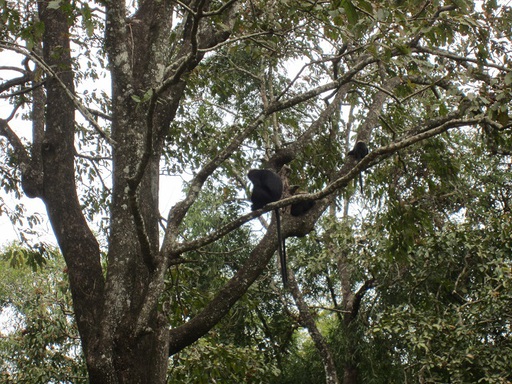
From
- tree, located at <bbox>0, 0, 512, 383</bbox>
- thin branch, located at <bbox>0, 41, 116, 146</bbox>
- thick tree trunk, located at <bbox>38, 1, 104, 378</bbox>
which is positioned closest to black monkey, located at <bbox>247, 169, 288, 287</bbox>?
tree, located at <bbox>0, 0, 512, 383</bbox>

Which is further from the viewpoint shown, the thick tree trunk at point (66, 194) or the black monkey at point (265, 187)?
the black monkey at point (265, 187)

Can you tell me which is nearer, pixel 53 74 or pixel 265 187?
pixel 53 74

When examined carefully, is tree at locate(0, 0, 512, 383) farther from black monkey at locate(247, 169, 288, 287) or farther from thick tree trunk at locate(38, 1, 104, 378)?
black monkey at locate(247, 169, 288, 287)

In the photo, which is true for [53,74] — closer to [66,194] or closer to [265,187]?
[66,194]

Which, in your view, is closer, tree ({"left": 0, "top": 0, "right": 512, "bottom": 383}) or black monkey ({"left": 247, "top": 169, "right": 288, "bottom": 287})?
tree ({"left": 0, "top": 0, "right": 512, "bottom": 383})

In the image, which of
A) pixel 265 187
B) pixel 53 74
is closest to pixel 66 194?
pixel 53 74

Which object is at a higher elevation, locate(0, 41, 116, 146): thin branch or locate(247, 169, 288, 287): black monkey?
locate(247, 169, 288, 287): black monkey

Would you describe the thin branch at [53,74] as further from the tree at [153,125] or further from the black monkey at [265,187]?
the black monkey at [265,187]

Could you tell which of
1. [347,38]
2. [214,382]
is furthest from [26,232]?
[347,38]

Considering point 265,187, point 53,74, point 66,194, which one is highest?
point 265,187

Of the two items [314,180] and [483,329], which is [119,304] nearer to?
[314,180]

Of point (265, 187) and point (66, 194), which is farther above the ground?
point (265, 187)

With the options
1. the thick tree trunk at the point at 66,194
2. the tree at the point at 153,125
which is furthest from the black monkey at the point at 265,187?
the thick tree trunk at the point at 66,194

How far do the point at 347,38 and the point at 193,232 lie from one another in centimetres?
771
